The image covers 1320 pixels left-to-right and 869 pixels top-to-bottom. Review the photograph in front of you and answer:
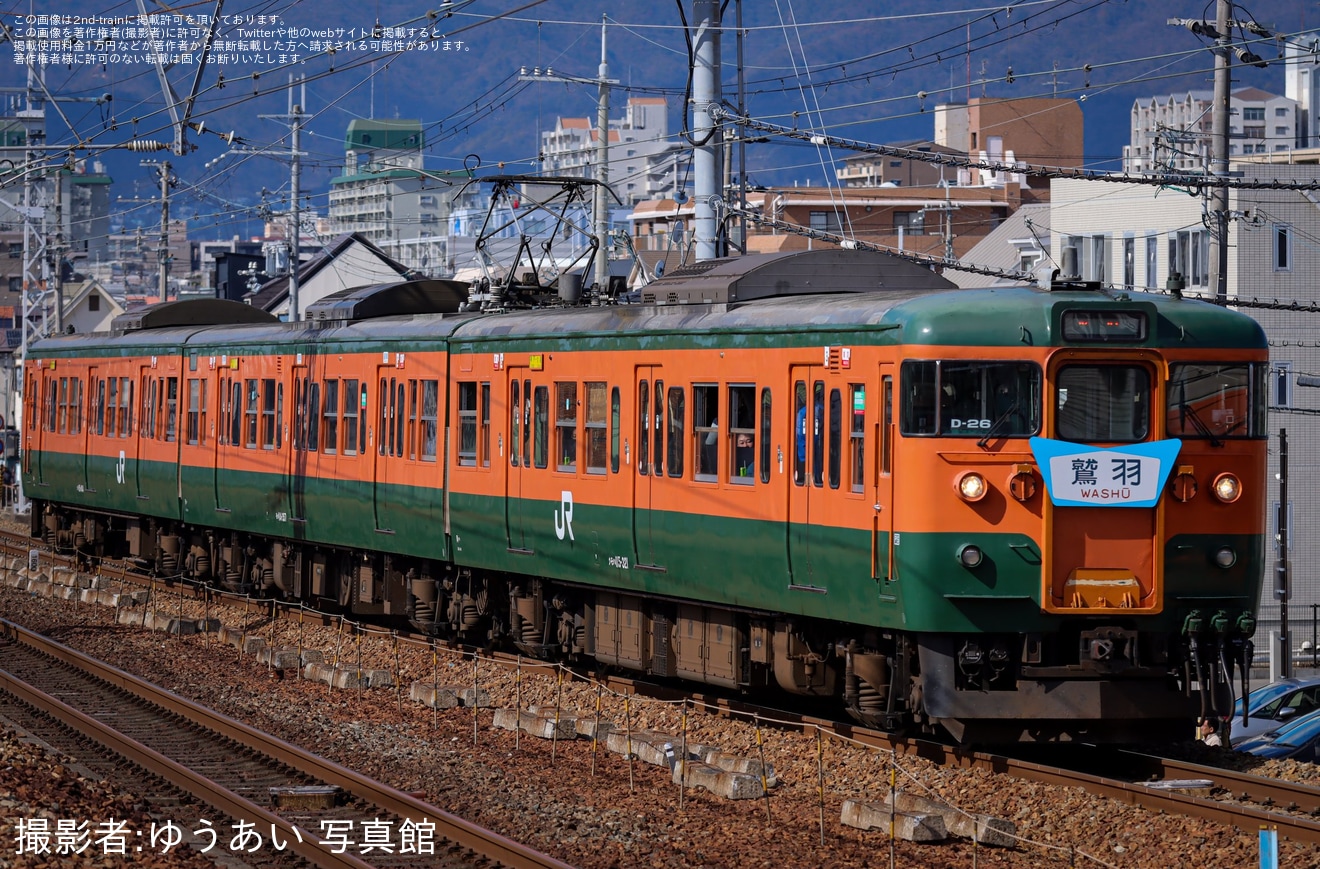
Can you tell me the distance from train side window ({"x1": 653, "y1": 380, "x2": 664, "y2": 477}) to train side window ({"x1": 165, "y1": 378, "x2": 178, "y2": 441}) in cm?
1314

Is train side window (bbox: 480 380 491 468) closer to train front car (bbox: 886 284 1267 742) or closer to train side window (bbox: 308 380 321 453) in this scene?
train side window (bbox: 308 380 321 453)

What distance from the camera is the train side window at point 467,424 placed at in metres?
19.0

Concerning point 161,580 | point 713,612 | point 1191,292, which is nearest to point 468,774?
point 713,612

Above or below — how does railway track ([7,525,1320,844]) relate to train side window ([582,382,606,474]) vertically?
below

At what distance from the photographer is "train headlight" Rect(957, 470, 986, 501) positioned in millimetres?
12211

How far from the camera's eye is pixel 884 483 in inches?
495

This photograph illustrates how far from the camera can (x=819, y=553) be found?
1338 centimetres

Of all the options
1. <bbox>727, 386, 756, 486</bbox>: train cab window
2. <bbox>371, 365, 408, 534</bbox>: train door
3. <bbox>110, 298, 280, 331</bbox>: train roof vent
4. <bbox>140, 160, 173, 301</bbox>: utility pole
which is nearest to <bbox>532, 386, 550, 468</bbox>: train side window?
<bbox>371, 365, 408, 534</bbox>: train door

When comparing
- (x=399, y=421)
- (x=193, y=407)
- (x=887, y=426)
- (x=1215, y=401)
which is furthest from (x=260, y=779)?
(x=193, y=407)

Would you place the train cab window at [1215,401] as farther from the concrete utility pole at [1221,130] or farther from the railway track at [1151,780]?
the concrete utility pole at [1221,130]

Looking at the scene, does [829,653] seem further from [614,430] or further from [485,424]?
[485,424]

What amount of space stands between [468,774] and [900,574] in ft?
10.5

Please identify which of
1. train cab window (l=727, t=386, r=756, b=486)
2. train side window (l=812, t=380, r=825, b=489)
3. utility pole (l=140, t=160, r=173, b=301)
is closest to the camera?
train side window (l=812, t=380, r=825, b=489)

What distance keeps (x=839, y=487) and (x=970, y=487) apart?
3.80ft
